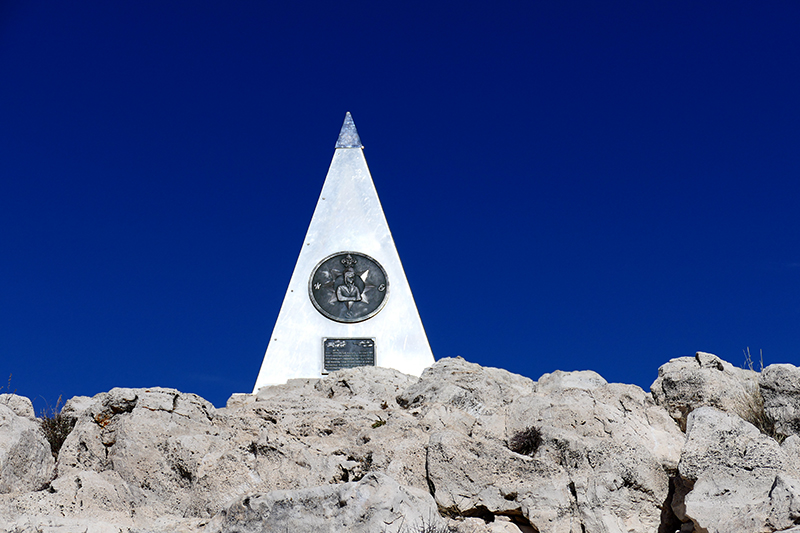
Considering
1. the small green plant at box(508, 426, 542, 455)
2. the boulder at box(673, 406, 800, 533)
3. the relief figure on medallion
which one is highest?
the relief figure on medallion

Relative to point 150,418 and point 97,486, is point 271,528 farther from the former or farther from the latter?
point 150,418

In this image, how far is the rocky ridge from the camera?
4.19 meters

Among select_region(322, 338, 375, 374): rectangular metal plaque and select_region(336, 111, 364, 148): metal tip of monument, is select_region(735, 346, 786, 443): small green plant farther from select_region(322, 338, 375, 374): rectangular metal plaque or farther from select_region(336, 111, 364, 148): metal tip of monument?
select_region(336, 111, 364, 148): metal tip of monument

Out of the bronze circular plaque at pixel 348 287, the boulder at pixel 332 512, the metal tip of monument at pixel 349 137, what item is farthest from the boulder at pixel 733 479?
the metal tip of monument at pixel 349 137

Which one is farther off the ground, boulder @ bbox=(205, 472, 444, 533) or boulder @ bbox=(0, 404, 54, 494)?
boulder @ bbox=(0, 404, 54, 494)

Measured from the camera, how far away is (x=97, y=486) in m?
4.86

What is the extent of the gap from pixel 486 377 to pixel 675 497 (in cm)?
251

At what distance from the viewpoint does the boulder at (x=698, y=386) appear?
19.7ft

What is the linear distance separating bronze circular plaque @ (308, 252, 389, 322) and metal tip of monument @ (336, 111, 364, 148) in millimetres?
2477

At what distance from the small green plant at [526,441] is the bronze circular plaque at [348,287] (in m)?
Answer: 5.96

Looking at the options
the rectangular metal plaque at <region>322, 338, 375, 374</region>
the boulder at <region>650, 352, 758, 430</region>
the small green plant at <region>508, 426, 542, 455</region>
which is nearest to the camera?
the small green plant at <region>508, 426, 542, 455</region>

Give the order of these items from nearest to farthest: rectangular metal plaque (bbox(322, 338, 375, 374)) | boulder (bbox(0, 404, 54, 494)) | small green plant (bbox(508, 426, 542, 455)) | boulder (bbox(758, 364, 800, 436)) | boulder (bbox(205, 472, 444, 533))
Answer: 1. boulder (bbox(205, 472, 444, 533))
2. boulder (bbox(0, 404, 54, 494))
3. small green plant (bbox(508, 426, 542, 455))
4. boulder (bbox(758, 364, 800, 436))
5. rectangular metal plaque (bbox(322, 338, 375, 374))

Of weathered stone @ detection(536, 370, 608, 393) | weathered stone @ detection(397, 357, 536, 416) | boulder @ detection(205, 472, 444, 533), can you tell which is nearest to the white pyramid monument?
weathered stone @ detection(397, 357, 536, 416)

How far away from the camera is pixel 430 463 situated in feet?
16.7
